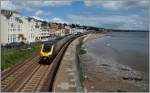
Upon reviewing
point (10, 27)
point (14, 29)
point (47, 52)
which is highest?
point (10, 27)

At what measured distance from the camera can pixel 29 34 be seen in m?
90.9

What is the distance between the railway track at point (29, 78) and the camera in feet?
89.9

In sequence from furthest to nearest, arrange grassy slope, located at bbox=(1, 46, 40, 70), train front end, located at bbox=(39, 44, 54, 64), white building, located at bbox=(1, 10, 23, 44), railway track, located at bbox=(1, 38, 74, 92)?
white building, located at bbox=(1, 10, 23, 44) → train front end, located at bbox=(39, 44, 54, 64) → grassy slope, located at bbox=(1, 46, 40, 70) → railway track, located at bbox=(1, 38, 74, 92)

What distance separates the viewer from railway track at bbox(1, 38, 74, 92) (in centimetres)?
2741

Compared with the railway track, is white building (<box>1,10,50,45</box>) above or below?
above

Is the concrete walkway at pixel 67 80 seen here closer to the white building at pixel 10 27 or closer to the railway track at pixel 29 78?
the railway track at pixel 29 78

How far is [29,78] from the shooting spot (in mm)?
31953

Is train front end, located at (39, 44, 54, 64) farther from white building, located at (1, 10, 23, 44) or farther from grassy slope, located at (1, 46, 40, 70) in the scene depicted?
white building, located at (1, 10, 23, 44)

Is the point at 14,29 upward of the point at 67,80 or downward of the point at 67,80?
upward

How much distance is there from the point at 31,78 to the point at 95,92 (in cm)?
787

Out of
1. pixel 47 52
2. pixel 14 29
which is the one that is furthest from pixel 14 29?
pixel 47 52

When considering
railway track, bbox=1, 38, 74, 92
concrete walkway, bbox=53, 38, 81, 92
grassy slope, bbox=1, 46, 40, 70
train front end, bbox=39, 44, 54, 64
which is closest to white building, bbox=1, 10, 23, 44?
grassy slope, bbox=1, 46, 40, 70

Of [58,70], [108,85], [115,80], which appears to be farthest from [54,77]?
[115,80]

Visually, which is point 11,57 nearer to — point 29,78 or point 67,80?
point 29,78
